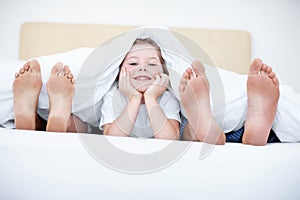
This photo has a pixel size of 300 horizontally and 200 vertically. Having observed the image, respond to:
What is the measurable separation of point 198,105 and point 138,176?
33cm

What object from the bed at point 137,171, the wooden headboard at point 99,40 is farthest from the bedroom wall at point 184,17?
the bed at point 137,171

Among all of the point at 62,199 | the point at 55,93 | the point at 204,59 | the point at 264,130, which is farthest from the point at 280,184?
the point at 204,59

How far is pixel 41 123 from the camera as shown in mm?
1207

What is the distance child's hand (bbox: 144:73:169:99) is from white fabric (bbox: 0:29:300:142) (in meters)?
0.02

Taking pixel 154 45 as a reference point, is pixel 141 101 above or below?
below

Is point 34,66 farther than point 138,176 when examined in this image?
Yes

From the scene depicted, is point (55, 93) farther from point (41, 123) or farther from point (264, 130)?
point (264, 130)

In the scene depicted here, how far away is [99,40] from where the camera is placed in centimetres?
204

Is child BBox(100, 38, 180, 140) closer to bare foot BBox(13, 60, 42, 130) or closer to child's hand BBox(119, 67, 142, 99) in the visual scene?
child's hand BBox(119, 67, 142, 99)

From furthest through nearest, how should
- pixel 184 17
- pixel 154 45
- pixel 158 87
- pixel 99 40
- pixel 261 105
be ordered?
1. pixel 184 17
2. pixel 99 40
3. pixel 154 45
4. pixel 158 87
5. pixel 261 105

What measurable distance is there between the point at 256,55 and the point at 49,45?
1171 millimetres

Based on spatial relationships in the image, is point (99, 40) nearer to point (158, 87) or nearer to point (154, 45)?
point (154, 45)

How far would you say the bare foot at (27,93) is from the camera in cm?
104

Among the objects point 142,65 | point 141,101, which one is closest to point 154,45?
point 142,65
